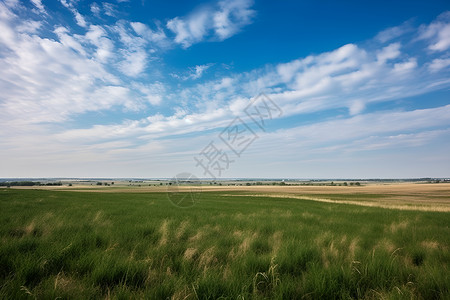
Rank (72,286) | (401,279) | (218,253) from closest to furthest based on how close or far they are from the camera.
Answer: (72,286) < (401,279) < (218,253)

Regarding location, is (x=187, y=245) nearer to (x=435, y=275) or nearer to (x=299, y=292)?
(x=299, y=292)

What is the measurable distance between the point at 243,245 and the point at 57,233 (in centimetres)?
666

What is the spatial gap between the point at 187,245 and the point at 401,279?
5.72 metres

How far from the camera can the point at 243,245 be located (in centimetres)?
745

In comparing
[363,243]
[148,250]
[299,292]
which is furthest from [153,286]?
[363,243]

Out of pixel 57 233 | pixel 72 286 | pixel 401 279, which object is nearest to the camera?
pixel 72 286

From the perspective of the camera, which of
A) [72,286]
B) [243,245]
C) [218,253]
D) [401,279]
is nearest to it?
[72,286]

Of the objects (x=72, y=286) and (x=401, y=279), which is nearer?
(x=72, y=286)

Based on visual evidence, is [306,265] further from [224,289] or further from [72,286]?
[72,286]

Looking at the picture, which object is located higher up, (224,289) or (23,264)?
(23,264)

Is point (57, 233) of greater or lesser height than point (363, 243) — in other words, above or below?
above

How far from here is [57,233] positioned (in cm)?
824

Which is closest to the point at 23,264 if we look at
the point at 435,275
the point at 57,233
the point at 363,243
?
the point at 57,233

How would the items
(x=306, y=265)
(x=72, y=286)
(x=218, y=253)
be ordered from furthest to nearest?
(x=218, y=253)
(x=306, y=265)
(x=72, y=286)
